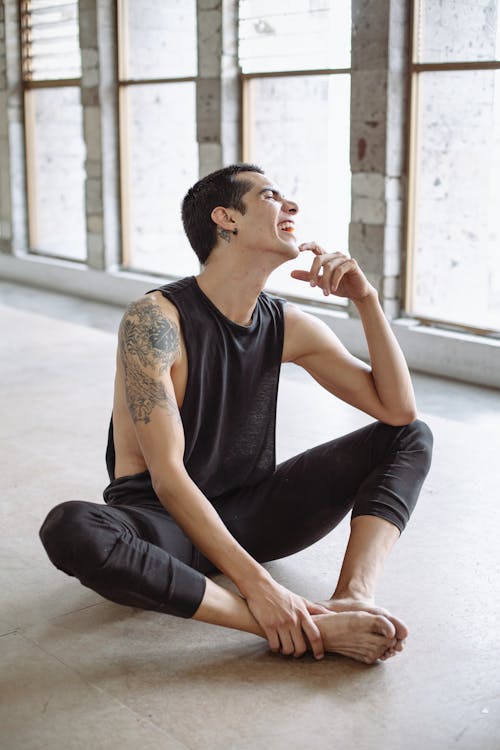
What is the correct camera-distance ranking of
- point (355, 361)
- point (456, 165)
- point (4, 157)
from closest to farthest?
point (355, 361) < point (456, 165) < point (4, 157)

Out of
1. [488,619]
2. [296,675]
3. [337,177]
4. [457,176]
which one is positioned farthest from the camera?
[337,177]

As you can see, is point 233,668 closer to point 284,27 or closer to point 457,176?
point 457,176

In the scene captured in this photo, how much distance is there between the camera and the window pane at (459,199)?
19.1 feet

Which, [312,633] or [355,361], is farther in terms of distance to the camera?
[355,361]

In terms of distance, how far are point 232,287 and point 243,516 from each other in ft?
2.08

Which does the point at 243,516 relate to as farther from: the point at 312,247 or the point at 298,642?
the point at 312,247

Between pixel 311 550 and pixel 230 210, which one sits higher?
pixel 230 210

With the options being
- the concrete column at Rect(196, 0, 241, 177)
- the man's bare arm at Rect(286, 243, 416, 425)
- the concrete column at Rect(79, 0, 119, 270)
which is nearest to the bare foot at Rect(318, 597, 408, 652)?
the man's bare arm at Rect(286, 243, 416, 425)

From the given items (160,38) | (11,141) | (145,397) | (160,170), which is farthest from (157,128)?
(145,397)

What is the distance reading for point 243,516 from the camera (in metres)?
2.79

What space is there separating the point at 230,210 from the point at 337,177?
415 cm

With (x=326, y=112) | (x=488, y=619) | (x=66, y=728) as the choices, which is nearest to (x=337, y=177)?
(x=326, y=112)

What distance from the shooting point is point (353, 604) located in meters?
2.43

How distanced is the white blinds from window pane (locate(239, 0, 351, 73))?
2350mm
